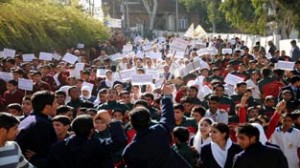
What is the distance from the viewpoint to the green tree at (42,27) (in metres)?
22.1

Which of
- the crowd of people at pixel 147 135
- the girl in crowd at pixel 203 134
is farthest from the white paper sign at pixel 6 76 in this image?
the girl in crowd at pixel 203 134

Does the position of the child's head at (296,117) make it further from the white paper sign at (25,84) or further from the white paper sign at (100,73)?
the white paper sign at (100,73)

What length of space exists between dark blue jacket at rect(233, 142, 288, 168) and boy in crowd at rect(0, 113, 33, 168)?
2.07 meters

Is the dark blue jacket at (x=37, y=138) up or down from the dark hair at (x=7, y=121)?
down

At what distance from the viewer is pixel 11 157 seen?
529 centimetres

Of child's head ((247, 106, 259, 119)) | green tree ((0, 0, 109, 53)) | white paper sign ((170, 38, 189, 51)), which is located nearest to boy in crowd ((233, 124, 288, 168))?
child's head ((247, 106, 259, 119))

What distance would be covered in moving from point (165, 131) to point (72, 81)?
720 cm

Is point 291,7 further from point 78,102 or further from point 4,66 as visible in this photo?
point 78,102

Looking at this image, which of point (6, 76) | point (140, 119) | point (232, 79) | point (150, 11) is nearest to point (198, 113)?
point (140, 119)

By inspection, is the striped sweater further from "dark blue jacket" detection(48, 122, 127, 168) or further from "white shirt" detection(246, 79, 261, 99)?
"white shirt" detection(246, 79, 261, 99)

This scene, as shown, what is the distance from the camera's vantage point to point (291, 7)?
2734cm

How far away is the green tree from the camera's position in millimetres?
Result: 22062

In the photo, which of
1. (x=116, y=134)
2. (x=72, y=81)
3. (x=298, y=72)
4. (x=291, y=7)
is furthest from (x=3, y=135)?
(x=291, y=7)

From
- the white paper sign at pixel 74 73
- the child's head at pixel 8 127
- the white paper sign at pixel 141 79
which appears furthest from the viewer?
the white paper sign at pixel 74 73
